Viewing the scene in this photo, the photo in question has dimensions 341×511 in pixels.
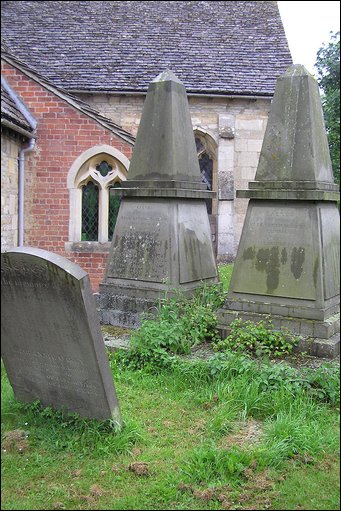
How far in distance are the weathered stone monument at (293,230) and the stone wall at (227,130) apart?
990 centimetres

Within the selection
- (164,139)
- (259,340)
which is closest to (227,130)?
(164,139)

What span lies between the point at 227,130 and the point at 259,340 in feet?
38.6

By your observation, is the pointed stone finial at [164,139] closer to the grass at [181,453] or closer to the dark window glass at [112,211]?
the grass at [181,453]

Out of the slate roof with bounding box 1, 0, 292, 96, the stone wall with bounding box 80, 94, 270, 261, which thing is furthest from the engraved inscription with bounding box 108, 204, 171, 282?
the slate roof with bounding box 1, 0, 292, 96

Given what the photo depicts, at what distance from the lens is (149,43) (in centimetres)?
1759

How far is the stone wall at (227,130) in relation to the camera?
52.3ft

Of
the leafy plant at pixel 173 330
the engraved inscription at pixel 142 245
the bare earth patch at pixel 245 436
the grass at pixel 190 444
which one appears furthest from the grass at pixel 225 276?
the bare earth patch at pixel 245 436

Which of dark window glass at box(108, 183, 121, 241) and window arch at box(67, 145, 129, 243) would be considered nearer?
window arch at box(67, 145, 129, 243)

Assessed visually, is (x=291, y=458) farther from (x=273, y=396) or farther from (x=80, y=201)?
(x=80, y=201)

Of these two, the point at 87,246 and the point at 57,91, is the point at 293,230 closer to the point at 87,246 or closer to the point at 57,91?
the point at 87,246

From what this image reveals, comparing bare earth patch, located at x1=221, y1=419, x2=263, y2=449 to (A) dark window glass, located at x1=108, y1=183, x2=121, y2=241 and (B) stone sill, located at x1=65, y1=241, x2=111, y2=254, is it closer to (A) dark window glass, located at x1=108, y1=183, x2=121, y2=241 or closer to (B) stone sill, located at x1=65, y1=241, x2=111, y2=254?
(B) stone sill, located at x1=65, y1=241, x2=111, y2=254

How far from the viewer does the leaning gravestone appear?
11.7 ft

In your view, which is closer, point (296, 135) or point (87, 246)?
point (296, 135)

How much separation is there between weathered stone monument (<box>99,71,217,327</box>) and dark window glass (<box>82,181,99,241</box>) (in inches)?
227
